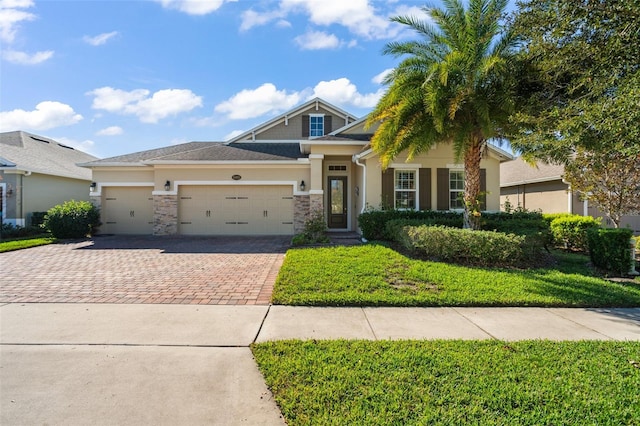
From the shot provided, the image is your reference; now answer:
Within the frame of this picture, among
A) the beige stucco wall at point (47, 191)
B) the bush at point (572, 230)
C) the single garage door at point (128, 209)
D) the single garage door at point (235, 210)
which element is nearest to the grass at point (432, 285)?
the bush at point (572, 230)

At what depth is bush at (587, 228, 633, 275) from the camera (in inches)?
314

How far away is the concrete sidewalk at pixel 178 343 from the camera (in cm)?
291

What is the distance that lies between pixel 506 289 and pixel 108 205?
16690mm

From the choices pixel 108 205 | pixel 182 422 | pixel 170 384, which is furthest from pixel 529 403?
pixel 108 205

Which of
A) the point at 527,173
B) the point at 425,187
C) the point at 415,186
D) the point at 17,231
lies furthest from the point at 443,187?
the point at 17,231

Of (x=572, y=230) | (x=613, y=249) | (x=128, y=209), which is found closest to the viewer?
(x=613, y=249)

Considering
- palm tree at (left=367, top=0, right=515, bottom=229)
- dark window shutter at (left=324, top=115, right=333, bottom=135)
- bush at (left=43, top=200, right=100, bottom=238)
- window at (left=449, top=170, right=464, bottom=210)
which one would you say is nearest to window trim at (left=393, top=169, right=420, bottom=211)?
window at (left=449, top=170, right=464, bottom=210)

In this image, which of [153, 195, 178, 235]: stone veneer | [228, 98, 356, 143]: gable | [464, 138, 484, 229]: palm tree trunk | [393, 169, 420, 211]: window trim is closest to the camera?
[464, 138, 484, 229]: palm tree trunk

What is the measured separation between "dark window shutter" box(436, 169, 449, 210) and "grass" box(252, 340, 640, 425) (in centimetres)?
957

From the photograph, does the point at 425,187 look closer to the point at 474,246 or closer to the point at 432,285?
the point at 474,246

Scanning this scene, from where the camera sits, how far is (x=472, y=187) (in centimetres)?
1043

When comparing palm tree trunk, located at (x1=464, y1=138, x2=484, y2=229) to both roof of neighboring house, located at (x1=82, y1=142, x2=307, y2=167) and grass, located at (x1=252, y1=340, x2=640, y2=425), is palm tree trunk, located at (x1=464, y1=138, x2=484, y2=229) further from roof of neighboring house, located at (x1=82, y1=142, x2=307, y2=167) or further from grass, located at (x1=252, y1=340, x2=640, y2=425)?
roof of neighboring house, located at (x1=82, y1=142, x2=307, y2=167)

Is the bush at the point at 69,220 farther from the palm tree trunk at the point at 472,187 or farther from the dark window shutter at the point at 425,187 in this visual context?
the palm tree trunk at the point at 472,187

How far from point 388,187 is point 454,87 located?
455cm
